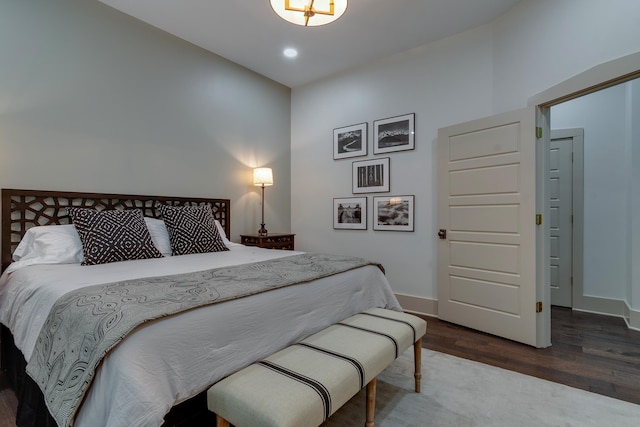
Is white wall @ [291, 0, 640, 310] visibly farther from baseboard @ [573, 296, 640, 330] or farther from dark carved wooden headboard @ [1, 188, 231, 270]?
dark carved wooden headboard @ [1, 188, 231, 270]

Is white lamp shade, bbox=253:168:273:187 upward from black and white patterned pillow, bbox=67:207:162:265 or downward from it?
upward

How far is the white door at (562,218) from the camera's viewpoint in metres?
3.75

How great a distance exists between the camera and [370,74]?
13.3ft

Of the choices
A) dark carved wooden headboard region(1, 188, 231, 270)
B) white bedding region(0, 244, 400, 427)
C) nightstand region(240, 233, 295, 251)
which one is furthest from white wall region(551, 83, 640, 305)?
dark carved wooden headboard region(1, 188, 231, 270)

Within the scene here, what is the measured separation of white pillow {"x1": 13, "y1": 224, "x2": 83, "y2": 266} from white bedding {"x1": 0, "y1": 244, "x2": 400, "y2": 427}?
12 centimetres

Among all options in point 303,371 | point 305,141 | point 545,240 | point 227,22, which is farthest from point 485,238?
point 227,22

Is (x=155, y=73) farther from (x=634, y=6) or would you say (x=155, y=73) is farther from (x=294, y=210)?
(x=634, y=6)

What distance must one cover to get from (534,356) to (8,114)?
4478 mm

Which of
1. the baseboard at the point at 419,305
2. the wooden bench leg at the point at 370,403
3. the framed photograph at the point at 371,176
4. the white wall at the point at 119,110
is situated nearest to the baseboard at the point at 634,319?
the baseboard at the point at 419,305

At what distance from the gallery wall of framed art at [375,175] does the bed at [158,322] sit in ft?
4.83

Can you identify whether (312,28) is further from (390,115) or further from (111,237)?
(111,237)

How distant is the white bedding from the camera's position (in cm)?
106

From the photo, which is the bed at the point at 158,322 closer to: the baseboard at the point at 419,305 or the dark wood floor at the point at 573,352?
the dark wood floor at the point at 573,352

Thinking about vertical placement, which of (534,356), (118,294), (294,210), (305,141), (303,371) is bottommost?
(534,356)
